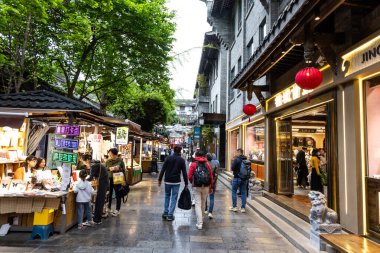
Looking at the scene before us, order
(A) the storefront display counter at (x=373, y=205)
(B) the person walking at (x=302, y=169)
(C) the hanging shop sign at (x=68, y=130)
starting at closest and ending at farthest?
1. (A) the storefront display counter at (x=373, y=205)
2. (C) the hanging shop sign at (x=68, y=130)
3. (B) the person walking at (x=302, y=169)

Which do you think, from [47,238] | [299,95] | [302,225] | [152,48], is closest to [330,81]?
[299,95]

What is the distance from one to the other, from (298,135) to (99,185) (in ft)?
40.8

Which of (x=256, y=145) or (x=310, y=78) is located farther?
(x=256, y=145)

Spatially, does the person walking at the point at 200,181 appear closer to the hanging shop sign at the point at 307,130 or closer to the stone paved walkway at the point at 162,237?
the stone paved walkway at the point at 162,237

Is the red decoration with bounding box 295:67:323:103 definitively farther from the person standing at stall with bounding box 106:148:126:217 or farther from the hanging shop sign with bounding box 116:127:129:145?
the hanging shop sign with bounding box 116:127:129:145

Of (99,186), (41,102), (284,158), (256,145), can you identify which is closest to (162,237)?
(99,186)

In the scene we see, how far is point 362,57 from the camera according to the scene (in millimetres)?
5438

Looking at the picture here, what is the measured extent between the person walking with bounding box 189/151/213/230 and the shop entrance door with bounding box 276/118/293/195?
418cm

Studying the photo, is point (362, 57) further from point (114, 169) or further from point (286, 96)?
point (114, 169)

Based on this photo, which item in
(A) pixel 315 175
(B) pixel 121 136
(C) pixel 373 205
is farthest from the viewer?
(B) pixel 121 136

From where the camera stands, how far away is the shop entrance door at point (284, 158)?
10.8 meters

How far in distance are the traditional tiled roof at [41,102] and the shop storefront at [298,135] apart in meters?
5.64

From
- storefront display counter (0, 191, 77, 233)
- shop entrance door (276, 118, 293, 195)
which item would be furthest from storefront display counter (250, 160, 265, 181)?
storefront display counter (0, 191, 77, 233)

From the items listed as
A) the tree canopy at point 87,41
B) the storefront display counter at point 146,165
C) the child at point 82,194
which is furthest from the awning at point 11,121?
the storefront display counter at point 146,165
